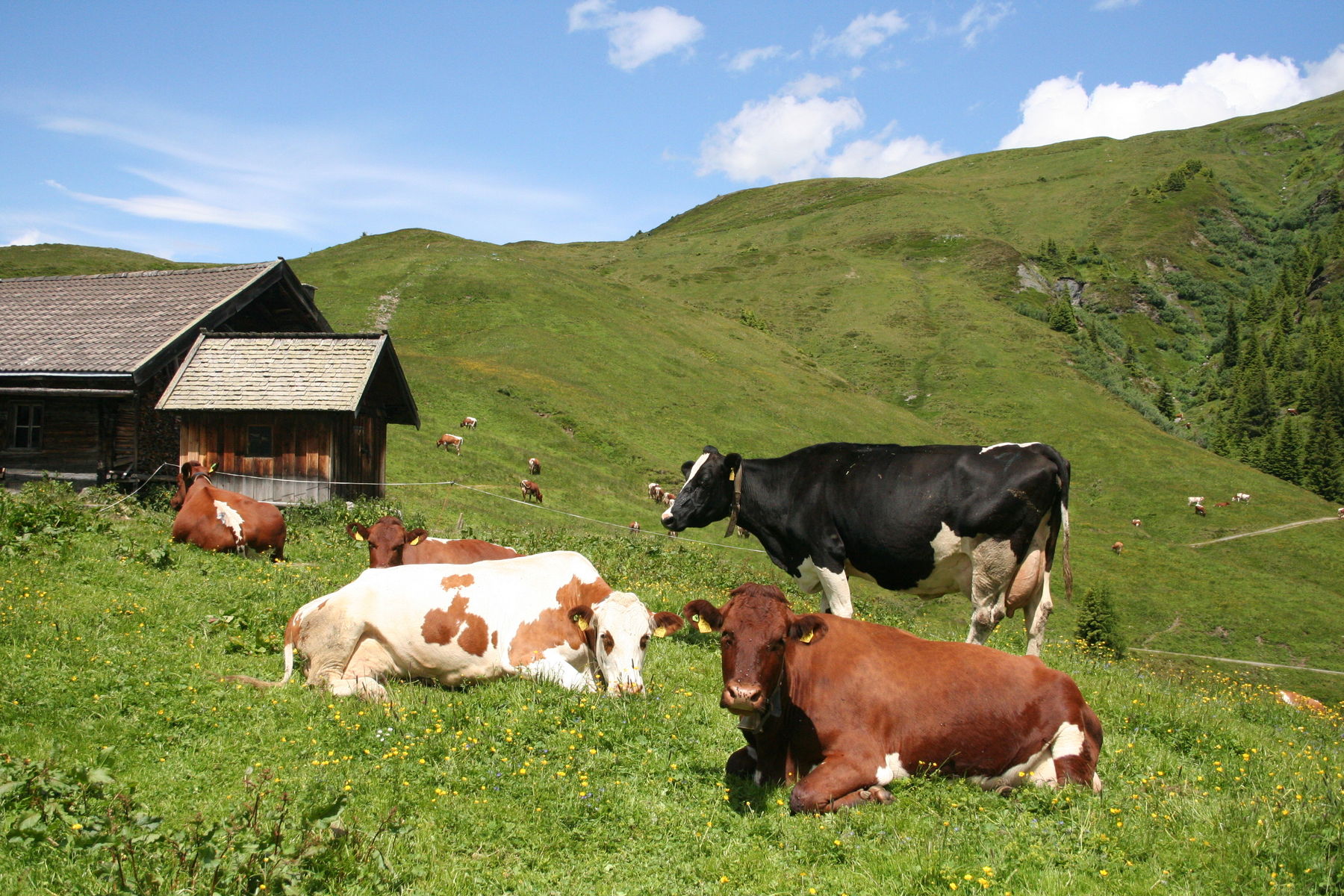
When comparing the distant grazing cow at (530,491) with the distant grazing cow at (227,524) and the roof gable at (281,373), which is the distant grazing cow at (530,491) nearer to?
the roof gable at (281,373)

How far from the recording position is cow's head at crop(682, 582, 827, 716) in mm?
5918

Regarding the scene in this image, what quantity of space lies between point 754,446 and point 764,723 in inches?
1889

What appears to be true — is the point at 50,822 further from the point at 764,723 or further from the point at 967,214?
the point at 967,214

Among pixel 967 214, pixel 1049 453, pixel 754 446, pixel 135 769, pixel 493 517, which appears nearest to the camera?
pixel 135 769

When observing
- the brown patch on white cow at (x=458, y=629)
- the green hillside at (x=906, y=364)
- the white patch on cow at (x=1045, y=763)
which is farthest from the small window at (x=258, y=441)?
the white patch on cow at (x=1045, y=763)

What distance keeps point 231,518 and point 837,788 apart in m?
13.3

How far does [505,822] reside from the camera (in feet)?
19.0

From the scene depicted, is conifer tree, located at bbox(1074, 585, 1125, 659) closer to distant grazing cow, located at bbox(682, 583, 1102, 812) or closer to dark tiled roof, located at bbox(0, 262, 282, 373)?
distant grazing cow, located at bbox(682, 583, 1102, 812)

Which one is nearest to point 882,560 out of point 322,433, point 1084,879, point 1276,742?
point 1276,742

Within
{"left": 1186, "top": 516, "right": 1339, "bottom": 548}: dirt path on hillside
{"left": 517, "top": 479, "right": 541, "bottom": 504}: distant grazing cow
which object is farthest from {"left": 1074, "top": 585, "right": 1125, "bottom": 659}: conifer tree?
{"left": 1186, "top": 516, "right": 1339, "bottom": 548}: dirt path on hillside

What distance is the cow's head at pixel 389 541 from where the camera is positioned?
12.5m

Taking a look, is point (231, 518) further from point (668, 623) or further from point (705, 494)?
point (668, 623)

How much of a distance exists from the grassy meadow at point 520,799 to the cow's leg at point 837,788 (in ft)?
0.48

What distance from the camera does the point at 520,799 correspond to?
6.14 meters
